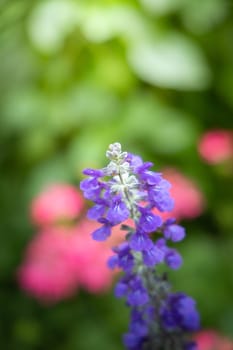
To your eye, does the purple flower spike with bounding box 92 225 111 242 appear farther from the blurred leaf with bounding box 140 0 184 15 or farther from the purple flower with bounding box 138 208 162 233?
the blurred leaf with bounding box 140 0 184 15

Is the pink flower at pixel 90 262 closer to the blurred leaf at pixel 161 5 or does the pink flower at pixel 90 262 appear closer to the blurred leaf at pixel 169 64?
the blurred leaf at pixel 169 64

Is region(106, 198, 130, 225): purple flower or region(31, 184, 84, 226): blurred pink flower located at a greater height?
region(31, 184, 84, 226): blurred pink flower

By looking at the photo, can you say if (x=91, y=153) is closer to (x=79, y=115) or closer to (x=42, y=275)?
(x=79, y=115)

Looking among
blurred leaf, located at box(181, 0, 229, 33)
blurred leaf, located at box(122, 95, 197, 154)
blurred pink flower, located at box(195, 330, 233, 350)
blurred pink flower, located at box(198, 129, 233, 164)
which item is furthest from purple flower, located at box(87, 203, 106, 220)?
blurred leaf, located at box(181, 0, 229, 33)

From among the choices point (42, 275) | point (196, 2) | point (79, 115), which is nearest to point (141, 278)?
point (42, 275)

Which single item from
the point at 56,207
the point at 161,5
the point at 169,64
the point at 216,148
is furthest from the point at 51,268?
the point at 161,5
